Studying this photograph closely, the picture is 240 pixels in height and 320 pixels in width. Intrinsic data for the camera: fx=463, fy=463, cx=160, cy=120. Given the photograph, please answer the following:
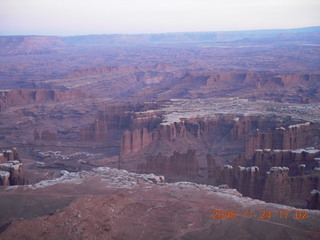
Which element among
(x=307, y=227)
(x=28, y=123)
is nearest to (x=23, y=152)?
(x=28, y=123)

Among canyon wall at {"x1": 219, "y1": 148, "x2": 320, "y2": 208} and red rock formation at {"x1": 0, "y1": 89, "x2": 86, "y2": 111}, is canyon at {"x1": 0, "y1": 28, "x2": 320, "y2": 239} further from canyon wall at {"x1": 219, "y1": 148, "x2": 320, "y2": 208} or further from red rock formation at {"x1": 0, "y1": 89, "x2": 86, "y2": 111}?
red rock formation at {"x1": 0, "y1": 89, "x2": 86, "y2": 111}

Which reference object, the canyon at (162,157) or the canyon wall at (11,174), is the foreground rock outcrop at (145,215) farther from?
the canyon wall at (11,174)

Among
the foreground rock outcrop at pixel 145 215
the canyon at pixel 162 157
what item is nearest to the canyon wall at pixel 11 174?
the canyon at pixel 162 157

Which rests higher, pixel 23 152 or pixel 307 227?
pixel 307 227

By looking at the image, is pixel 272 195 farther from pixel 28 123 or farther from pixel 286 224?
pixel 28 123
